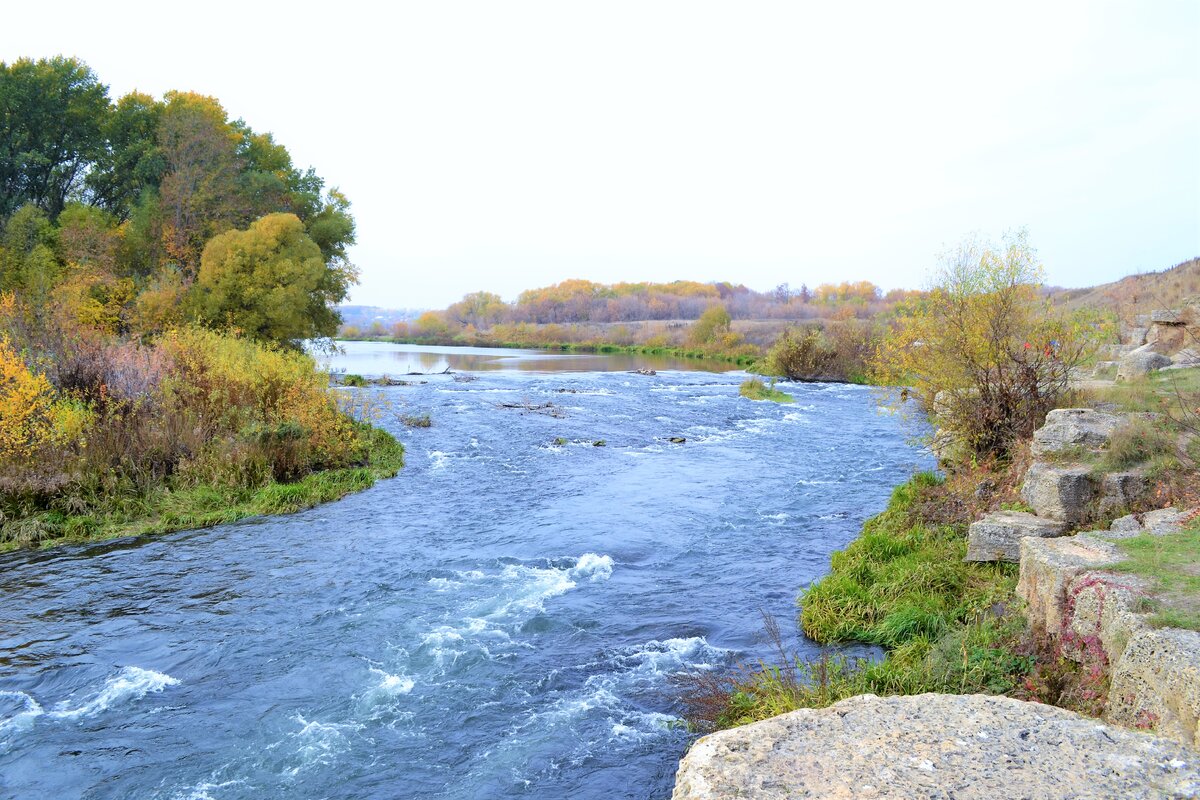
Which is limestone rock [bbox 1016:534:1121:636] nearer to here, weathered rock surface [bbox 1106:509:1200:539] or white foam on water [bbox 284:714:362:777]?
weathered rock surface [bbox 1106:509:1200:539]

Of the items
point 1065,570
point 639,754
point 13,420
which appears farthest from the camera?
point 13,420

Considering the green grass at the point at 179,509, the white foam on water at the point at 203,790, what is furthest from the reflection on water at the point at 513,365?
the white foam on water at the point at 203,790

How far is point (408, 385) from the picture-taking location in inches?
1384

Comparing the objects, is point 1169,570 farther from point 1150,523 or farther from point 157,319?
point 157,319

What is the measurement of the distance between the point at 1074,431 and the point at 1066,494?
1548 mm

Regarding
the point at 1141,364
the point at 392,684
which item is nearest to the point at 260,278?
the point at 392,684

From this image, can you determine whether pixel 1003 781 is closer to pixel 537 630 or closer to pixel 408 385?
pixel 537 630

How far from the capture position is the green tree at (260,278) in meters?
27.4

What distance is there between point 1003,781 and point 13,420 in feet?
49.7

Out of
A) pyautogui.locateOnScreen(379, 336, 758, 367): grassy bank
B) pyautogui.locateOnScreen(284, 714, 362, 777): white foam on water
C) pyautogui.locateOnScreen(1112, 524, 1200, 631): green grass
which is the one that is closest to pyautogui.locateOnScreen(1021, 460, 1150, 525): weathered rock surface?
pyautogui.locateOnScreen(1112, 524, 1200, 631): green grass

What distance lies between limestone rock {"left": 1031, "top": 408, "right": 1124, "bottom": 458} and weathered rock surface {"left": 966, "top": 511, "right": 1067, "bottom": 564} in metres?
1.29

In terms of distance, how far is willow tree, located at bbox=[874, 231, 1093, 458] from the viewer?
500 inches

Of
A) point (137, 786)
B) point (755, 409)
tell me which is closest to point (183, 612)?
point (137, 786)

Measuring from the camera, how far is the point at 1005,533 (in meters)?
9.38
